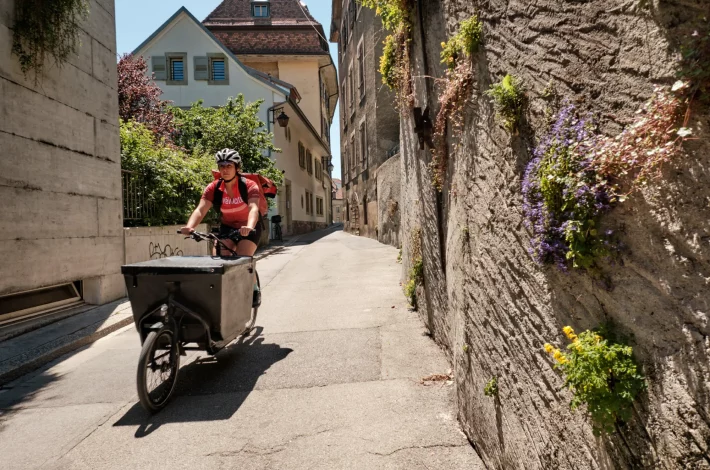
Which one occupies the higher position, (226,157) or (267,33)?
(267,33)

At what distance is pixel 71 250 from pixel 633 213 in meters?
7.30

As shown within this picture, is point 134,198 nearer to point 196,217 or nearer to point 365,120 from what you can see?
point 196,217

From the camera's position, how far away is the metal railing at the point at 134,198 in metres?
8.88

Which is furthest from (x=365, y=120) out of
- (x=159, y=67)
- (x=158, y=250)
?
(x=158, y=250)

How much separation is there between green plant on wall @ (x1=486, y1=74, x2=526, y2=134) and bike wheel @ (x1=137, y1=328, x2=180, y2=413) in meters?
2.89

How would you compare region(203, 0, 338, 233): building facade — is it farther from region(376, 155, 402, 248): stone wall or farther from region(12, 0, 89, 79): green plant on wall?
region(12, 0, 89, 79): green plant on wall

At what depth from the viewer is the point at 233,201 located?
204 inches

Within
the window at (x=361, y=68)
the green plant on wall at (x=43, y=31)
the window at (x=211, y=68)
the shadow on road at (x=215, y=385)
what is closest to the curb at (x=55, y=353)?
the shadow on road at (x=215, y=385)

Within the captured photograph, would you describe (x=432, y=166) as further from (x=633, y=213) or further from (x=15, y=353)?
(x=15, y=353)

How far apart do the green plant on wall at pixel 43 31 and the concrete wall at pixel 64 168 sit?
0.36 ft

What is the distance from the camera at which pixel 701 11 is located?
53.9 inches

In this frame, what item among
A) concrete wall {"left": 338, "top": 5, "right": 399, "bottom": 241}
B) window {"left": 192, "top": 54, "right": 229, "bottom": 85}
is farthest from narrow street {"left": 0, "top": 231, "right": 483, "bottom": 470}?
window {"left": 192, "top": 54, "right": 229, "bottom": 85}

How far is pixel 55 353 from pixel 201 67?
68.3 feet

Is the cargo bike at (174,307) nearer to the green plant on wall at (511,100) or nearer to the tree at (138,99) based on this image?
the green plant on wall at (511,100)
